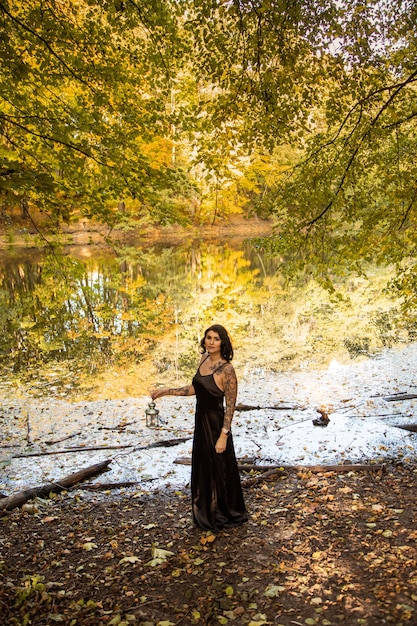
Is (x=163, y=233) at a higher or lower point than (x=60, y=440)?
higher

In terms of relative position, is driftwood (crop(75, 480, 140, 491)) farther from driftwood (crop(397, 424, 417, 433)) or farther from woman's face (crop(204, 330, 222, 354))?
driftwood (crop(397, 424, 417, 433))

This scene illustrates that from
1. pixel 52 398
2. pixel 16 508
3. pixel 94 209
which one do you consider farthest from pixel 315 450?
pixel 52 398

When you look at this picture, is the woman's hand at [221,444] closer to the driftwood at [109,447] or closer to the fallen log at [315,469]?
the fallen log at [315,469]

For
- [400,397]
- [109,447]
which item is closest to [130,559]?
[109,447]

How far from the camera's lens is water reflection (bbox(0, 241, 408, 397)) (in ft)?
40.8

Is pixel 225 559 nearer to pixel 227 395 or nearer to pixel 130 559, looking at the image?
pixel 130 559

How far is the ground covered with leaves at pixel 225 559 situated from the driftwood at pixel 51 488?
0.14 m

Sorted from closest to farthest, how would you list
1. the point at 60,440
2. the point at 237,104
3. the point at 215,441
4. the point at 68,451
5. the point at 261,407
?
the point at 215,441
the point at 237,104
the point at 68,451
the point at 60,440
the point at 261,407

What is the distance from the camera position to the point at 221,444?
5.27 m

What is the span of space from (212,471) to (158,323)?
12.6 metres

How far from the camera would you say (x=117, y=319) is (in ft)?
60.7

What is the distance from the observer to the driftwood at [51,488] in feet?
20.5

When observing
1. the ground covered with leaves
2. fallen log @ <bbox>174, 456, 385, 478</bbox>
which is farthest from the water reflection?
the ground covered with leaves

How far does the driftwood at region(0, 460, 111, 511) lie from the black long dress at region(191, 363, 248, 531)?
7.15ft
